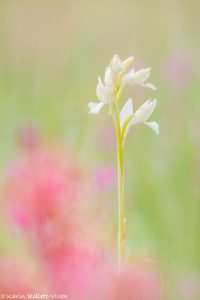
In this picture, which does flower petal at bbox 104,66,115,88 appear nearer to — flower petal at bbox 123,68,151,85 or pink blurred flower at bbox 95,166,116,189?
flower petal at bbox 123,68,151,85

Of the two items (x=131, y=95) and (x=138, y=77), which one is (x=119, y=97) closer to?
(x=138, y=77)

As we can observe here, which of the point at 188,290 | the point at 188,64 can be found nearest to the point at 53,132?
the point at 188,64

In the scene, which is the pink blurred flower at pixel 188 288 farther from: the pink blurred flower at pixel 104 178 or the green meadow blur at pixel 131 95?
the pink blurred flower at pixel 104 178

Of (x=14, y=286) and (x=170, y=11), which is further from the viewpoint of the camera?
(x=170, y=11)

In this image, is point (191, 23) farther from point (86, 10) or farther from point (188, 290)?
point (188, 290)

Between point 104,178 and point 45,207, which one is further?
point 104,178

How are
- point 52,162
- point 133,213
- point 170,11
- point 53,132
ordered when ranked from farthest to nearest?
1. point 170,11
2. point 53,132
3. point 133,213
4. point 52,162

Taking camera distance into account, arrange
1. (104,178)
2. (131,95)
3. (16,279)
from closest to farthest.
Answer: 1. (16,279)
2. (104,178)
3. (131,95)

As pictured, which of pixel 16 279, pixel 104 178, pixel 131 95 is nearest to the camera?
pixel 16 279

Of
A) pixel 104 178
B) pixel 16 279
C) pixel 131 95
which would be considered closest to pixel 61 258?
pixel 16 279
